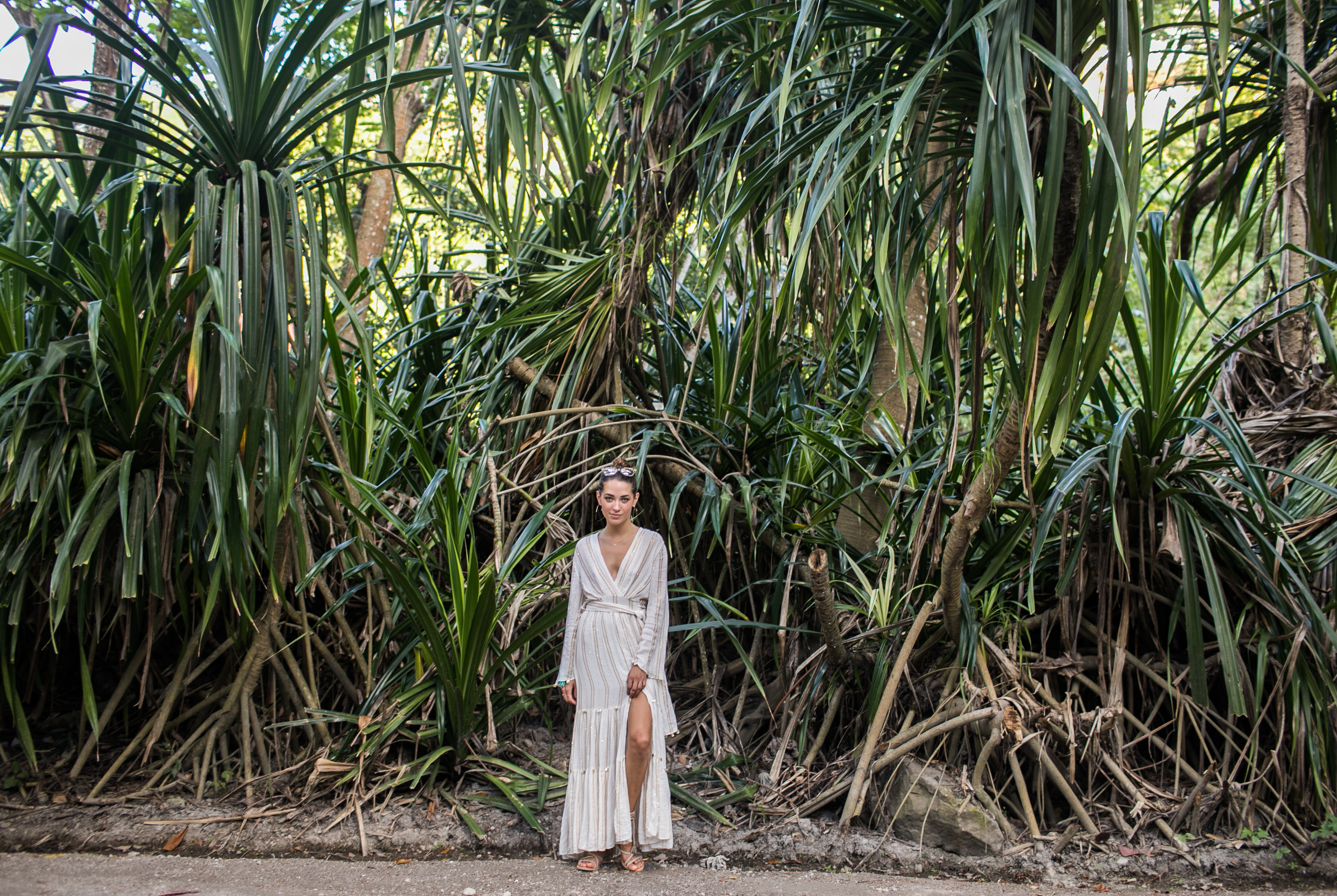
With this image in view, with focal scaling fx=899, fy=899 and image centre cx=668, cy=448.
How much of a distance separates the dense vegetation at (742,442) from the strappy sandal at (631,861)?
393mm

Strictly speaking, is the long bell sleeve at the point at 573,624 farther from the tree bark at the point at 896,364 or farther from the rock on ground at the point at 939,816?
the tree bark at the point at 896,364

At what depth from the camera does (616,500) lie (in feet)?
8.37

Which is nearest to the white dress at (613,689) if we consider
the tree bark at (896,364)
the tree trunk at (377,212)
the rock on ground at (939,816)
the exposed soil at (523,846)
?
the exposed soil at (523,846)

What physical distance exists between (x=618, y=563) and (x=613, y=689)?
0.35 metres

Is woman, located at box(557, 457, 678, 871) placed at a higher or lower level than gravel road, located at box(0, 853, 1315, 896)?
higher

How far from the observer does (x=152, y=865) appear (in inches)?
96.6

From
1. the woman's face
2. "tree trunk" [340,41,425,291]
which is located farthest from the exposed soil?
"tree trunk" [340,41,425,291]

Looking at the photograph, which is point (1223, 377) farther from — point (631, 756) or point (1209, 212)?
point (631, 756)

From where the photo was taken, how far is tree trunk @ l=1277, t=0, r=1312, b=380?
123 inches

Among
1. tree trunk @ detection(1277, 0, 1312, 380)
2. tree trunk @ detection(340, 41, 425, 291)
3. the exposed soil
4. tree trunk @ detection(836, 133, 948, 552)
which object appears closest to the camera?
the exposed soil

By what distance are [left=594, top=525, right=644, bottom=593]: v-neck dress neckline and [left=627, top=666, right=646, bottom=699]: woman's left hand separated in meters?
0.22

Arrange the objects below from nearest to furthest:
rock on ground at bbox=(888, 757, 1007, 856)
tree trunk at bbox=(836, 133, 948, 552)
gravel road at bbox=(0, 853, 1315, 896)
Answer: gravel road at bbox=(0, 853, 1315, 896)
rock on ground at bbox=(888, 757, 1007, 856)
tree trunk at bbox=(836, 133, 948, 552)

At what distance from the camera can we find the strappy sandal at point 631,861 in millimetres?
2463

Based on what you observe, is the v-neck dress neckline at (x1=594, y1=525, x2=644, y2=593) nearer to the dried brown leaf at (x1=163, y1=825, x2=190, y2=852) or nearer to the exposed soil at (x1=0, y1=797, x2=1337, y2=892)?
the exposed soil at (x1=0, y1=797, x2=1337, y2=892)
